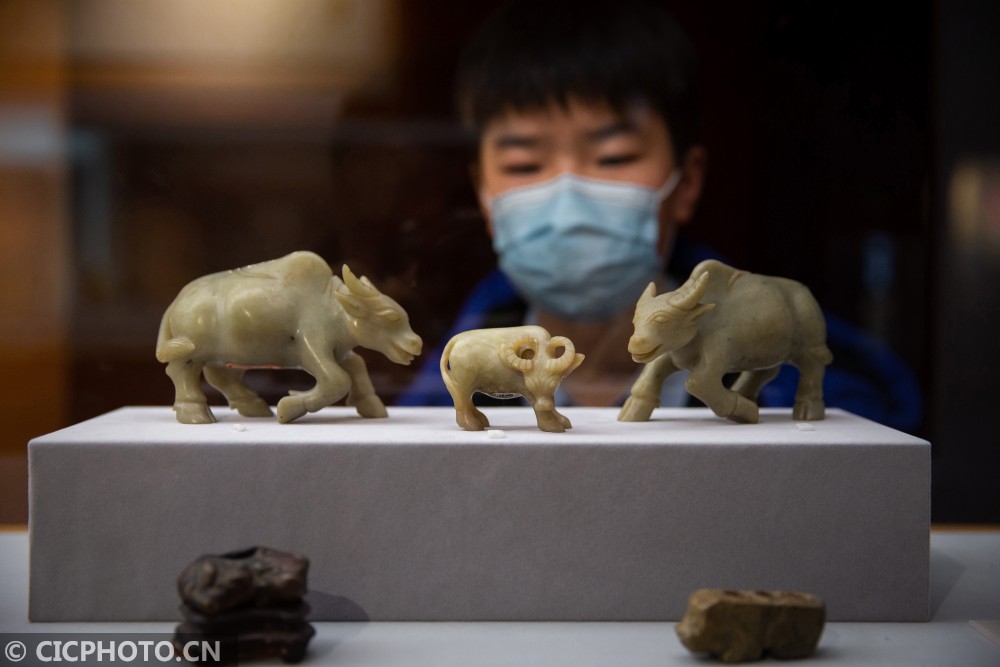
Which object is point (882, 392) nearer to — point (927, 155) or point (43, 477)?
point (927, 155)

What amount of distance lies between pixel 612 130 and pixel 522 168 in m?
0.34

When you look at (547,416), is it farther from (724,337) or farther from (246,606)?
(246,606)

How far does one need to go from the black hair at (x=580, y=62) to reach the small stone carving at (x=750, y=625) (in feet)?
6.35

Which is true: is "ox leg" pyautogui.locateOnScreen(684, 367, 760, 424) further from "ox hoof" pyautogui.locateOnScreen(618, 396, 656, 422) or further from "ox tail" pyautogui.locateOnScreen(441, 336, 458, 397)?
"ox tail" pyautogui.locateOnScreen(441, 336, 458, 397)

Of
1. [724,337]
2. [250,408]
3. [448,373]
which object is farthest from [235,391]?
[724,337]

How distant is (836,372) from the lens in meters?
3.76

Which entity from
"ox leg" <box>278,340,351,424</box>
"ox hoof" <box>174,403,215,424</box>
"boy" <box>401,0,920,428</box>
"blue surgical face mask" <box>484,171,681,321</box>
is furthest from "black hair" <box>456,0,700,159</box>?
"ox hoof" <box>174,403,215,424</box>

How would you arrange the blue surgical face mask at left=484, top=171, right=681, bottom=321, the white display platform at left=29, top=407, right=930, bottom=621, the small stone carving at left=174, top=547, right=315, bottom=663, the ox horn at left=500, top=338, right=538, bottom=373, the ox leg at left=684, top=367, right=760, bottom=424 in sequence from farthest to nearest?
the blue surgical face mask at left=484, top=171, right=681, bottom=321 → the ox leg at left=684, top=367, right=760, bottom=424 → the ox horn at left=500, top=338, right=538, bottom=373 → the white display platform at left=29, top=407, right=930, bottom=621 → the small stone carving at left=174, top=547, right=315, bottom=663

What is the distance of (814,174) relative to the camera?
366cm

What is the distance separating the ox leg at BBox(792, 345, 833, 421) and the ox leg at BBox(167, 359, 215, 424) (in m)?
1.66

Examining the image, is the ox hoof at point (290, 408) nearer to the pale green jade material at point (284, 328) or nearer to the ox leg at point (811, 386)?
the pale green jade material at point (284, 328)

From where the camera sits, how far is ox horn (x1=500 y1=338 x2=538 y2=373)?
257 cm

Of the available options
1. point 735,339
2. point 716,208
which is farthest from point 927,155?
point 735,339

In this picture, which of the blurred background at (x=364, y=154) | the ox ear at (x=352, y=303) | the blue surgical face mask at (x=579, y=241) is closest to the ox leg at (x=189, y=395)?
the ox ear at (x=352, y=303)
